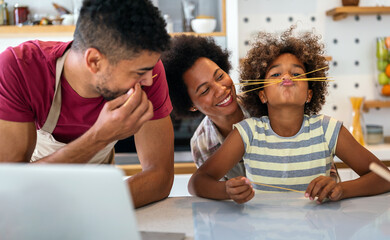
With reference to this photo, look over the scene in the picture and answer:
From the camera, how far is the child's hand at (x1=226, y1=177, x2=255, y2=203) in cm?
101

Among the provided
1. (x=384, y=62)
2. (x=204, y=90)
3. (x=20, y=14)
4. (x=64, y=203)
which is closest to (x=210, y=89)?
(x=204, y=90)

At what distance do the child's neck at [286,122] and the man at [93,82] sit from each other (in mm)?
419

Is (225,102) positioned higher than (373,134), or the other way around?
(225,102)

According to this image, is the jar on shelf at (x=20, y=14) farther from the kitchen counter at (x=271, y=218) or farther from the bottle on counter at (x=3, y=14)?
the kitchen counter at (x=271, y=218)

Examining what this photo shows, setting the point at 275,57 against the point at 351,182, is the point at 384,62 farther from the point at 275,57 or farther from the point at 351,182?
the point at 351,182

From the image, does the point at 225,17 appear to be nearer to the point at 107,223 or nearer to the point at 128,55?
the point at 128,55

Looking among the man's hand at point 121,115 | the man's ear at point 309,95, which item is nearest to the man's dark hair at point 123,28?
the man's hand at point 121,115

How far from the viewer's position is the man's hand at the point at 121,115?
3.50 feet

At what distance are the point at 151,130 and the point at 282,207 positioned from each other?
19.6 inches

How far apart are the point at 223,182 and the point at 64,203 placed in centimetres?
70

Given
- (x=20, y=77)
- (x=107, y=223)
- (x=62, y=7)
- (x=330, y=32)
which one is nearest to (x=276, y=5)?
(x=330, y=32)

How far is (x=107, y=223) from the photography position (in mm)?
485

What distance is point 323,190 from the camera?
1024mm

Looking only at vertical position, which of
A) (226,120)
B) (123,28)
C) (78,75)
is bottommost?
(226,120)
